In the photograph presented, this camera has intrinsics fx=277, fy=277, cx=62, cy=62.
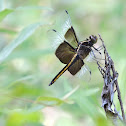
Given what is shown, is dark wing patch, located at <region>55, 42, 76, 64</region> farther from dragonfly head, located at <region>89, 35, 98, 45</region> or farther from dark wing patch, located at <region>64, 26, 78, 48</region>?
dragonfly head, located at <region>89, 35, 98, 45</region>

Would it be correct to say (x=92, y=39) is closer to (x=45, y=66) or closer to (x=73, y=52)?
(x=73, y=52)

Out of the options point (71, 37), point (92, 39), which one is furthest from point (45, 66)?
point (92, 39)

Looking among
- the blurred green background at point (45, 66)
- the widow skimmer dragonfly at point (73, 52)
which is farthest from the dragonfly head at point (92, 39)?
the blurred green background at point (45, 66)

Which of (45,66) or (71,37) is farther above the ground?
(45,66)

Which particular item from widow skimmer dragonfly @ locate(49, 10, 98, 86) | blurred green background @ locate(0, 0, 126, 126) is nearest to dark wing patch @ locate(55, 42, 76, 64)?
widow skimmer dragonfly @ locate(49, 10, 98, 86)

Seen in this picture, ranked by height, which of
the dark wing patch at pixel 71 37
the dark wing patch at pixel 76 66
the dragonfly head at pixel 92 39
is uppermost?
the dark wing patch at pixel 71 37

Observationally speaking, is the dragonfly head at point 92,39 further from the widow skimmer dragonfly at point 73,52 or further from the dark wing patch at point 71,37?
the dark wing patch at point 71,37
